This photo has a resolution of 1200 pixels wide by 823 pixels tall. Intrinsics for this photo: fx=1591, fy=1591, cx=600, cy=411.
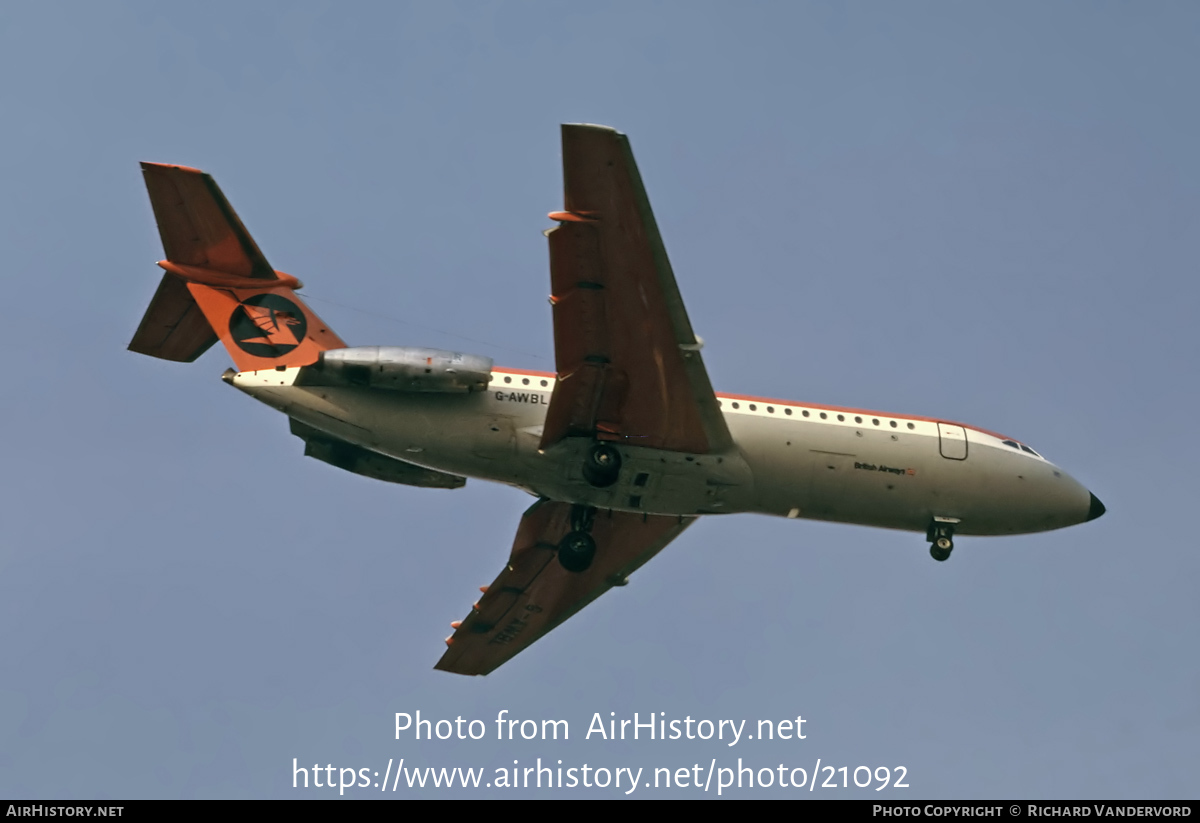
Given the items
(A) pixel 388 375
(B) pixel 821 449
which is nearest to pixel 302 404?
(A) pixel 388 375

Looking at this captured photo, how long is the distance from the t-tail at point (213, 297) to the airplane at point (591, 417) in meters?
0.05

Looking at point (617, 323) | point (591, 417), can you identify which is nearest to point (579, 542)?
point (591, 417)

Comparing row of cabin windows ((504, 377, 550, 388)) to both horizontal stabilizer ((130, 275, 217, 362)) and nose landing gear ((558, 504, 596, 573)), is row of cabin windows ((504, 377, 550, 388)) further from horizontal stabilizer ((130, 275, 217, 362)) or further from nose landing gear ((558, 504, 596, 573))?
horizontal stabilizer ((130, 275, 217, 362))

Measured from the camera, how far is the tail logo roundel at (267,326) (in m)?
40.0

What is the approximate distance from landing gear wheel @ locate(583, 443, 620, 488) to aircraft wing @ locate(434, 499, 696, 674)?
211 inches

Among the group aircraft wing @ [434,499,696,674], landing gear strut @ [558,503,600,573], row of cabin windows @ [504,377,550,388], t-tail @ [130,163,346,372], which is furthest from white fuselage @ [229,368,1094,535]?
aircraft wing @ [434,499,696,674]

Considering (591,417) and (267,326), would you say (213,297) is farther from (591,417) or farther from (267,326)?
(591,417)

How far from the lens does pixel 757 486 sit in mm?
39938

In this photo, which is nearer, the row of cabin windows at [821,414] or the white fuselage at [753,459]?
the white fuselage at [753,459]

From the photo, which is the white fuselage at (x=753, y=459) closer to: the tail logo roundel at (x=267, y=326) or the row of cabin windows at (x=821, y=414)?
the row of cabin windows at (x=821, y=414)

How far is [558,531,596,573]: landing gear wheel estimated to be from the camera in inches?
1678

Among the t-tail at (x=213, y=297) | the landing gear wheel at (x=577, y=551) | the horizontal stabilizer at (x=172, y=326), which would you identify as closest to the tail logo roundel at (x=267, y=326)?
the t-tail at (x=213, y=297)

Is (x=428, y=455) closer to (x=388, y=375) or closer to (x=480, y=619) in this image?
(x=388, y=375)

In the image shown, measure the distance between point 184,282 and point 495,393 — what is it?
8.34 meters
